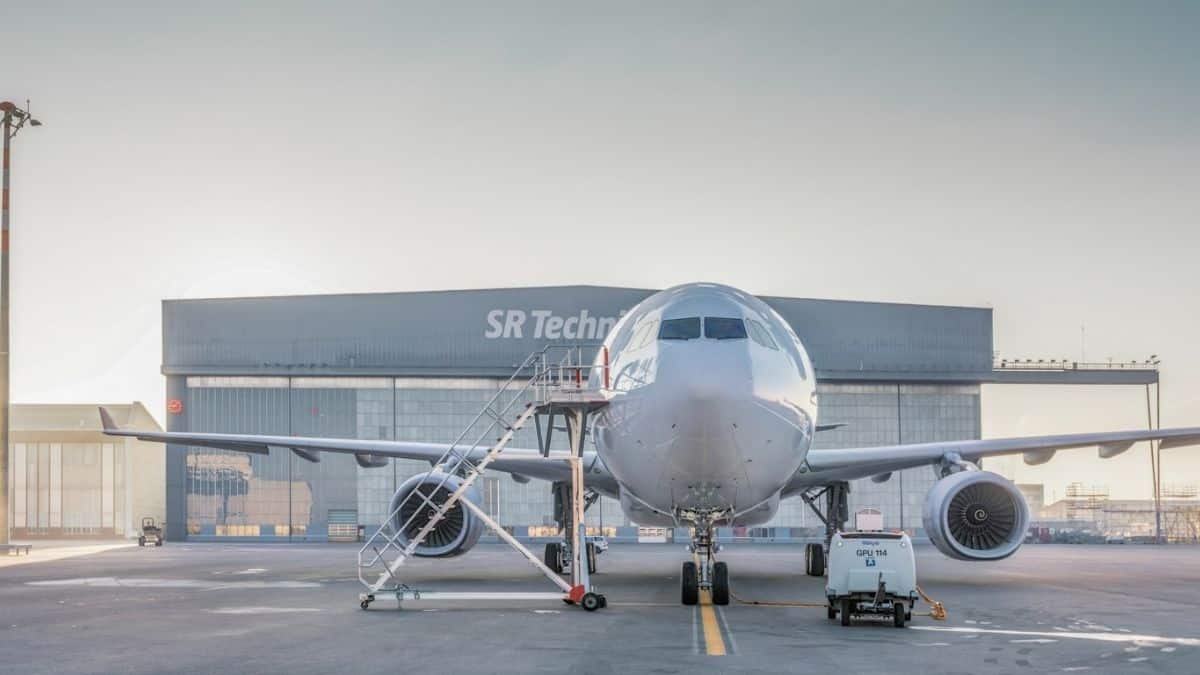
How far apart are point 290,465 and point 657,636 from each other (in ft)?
136

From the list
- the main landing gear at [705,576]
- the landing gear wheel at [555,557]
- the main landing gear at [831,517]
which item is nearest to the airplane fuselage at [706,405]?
the main landing gear at [705,576]

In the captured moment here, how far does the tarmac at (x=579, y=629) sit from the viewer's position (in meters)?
12.0

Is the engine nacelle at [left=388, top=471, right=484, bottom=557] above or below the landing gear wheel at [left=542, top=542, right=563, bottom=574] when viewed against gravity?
above

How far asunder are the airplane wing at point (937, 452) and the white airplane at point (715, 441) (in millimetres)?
61

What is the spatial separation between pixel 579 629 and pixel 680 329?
4.35 m

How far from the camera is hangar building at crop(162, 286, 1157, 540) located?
2112 inches

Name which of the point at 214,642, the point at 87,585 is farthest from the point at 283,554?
the point at 214,642

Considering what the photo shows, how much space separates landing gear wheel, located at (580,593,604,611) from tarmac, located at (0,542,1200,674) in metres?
0.13

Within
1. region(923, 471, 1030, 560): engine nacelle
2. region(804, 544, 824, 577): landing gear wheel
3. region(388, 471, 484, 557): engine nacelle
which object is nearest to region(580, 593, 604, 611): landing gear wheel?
region(388, 471, 484, 557): engine nacelle

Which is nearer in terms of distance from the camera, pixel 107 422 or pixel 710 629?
pixel 710 629

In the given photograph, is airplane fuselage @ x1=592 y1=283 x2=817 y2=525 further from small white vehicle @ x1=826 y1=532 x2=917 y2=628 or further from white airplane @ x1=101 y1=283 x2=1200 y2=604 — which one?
small white vehicle @ x1=826 y1=532 x2=917 y2=628

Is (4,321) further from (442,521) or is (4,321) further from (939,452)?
(939,452)

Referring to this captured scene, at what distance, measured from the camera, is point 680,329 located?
17188mm

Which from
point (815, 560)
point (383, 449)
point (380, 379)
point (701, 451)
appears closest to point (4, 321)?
point (380, 379)
